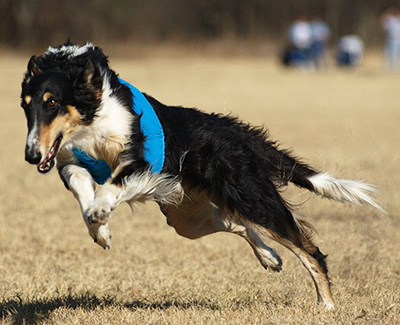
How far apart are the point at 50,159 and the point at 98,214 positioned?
0.43 metres

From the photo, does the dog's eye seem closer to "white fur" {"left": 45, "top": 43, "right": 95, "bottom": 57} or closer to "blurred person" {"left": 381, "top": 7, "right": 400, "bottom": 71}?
"white fur" {"left": 45, "top": 43, "right": 95, "bottom": 57}

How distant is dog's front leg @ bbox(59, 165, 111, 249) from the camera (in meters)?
4.30

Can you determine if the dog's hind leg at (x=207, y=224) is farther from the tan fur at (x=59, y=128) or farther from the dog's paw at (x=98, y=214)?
the tan fur at (x=59, y=128)

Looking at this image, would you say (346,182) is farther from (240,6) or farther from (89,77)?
(240,6)

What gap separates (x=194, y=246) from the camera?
22.4 feet

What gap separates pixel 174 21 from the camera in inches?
1703

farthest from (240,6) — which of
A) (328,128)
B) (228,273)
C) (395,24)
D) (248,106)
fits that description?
(228,273)

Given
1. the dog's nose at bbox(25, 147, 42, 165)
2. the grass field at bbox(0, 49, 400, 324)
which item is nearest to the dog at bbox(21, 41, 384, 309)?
the dog's nose at bbox(25, 147, 42, 165)

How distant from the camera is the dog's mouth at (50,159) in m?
4.06

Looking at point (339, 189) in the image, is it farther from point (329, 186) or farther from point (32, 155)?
point (32, 155)

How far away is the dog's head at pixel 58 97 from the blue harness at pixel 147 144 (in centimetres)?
27

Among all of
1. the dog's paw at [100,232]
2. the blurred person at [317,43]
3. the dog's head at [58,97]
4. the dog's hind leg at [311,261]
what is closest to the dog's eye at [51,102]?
the dog's head at [58,97]

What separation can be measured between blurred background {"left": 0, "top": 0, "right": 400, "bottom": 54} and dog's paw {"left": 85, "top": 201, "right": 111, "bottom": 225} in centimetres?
3631

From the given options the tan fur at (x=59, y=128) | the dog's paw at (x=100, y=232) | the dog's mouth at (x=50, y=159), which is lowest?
the dog's paw at (x=100, y=232)
